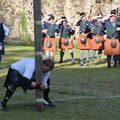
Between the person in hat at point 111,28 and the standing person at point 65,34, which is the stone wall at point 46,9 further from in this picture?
the person in hat at point 111,28

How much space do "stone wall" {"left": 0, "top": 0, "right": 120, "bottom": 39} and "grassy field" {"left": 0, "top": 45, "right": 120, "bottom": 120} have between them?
14.7 meters

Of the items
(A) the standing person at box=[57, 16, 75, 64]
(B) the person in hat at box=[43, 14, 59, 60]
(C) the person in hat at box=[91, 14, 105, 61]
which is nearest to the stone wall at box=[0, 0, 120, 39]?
(C) the person in hat at box=[91, 14, 105, 61]

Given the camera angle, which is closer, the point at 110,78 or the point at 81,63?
the point at 110,78

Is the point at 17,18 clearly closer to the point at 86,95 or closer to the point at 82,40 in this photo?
the point at 82,40

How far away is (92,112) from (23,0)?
24.6 metres

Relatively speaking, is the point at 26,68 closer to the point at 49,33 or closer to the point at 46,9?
the point at 49,33

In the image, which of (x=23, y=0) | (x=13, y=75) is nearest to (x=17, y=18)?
(x=23, y=0)

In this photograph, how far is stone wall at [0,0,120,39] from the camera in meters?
33.2

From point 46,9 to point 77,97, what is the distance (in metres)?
22.1

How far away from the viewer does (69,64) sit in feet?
66.6

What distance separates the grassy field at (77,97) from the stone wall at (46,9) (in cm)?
1475

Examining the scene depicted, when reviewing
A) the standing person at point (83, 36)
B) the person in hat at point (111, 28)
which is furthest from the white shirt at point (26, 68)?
the standing person at point (83, 36)

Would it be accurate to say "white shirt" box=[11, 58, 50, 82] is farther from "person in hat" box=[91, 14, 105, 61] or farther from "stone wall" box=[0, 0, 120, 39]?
"stone wall" box=[0, 0, 120, 39]

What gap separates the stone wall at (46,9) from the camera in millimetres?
33156
